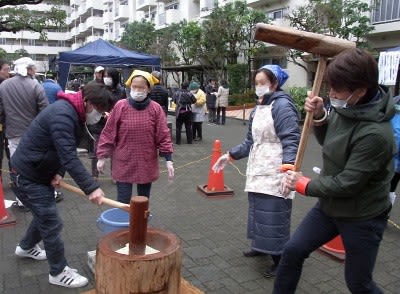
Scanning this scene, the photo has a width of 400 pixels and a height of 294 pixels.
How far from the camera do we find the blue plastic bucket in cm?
329

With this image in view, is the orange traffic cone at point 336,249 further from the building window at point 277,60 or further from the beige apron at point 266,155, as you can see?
the building window at point 277,60

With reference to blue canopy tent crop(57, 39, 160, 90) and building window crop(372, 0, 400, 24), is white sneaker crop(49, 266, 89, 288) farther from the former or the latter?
building window crop(372, 0, 400, 24)

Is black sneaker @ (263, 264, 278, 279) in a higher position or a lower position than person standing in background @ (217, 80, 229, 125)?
lower

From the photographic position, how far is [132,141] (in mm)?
4020

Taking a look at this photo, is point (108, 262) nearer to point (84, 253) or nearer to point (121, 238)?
point (121, 238)

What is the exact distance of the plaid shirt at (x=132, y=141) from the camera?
402cm

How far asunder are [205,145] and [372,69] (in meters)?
9.15

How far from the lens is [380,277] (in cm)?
377

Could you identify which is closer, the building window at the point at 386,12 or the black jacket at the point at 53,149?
the black jacket at the point at 53,149

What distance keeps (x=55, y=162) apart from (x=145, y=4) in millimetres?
41056

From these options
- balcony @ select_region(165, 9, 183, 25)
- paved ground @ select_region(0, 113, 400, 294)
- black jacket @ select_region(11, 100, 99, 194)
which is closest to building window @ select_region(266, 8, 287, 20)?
balcony @ select_region(165, 9, 183, 25)

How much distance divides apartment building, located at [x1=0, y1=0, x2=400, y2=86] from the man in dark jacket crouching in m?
5.97

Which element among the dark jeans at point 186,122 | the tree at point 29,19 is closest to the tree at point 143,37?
the tree at point 29,19

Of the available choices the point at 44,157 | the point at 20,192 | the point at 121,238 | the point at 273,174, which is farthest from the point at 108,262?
the point at 273,174
